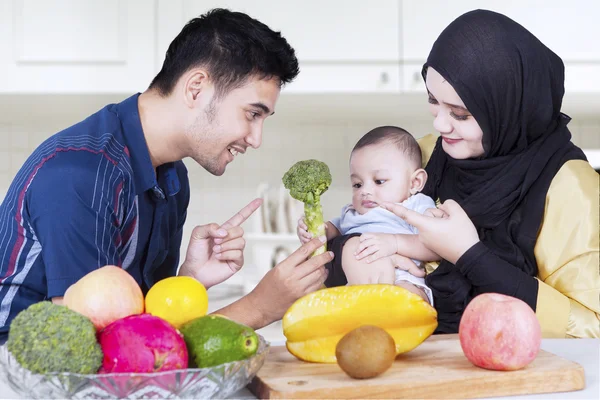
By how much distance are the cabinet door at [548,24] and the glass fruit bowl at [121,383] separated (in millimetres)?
2222

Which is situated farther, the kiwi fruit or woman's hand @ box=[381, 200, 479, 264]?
woman's hand @ box=[381, 200, 479, 264]

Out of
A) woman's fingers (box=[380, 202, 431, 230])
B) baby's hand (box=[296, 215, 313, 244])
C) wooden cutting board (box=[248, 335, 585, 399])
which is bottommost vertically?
wooden cutting board (box=[248, 335, 585, 399])

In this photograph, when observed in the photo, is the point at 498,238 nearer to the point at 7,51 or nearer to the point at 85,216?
the point at 85,216

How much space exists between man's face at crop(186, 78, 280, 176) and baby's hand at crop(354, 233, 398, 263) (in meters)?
0.37

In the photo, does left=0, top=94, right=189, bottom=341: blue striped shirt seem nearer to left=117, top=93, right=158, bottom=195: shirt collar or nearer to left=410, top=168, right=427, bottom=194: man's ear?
left=117, top=93, right=158, bottom=195: shirt collar

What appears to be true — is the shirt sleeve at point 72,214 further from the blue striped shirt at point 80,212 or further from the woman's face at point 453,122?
the woman's face at point 453,122

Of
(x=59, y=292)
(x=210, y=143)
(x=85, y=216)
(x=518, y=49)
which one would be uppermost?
(x=518, y=49)

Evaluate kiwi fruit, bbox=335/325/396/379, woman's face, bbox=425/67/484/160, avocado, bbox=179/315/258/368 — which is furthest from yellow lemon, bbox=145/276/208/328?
woman's face, bbox=425/67/484/160

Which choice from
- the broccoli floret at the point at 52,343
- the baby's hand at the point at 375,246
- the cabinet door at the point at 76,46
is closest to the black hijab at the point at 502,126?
the baby's hand at the point at 375,246

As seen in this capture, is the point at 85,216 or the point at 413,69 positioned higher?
the point at 413,69

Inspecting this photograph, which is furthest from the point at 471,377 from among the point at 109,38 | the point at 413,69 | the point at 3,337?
the point at 109,38

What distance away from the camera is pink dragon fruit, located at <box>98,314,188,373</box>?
79cm

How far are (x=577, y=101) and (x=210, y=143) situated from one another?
1835 millimetres

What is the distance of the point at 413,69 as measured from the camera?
2822 millimetres
